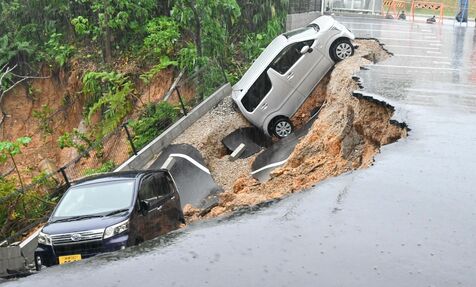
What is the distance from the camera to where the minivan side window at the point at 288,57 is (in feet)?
49.1

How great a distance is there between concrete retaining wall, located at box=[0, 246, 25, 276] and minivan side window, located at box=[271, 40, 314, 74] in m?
8.08

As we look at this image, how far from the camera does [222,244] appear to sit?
15.4 feet

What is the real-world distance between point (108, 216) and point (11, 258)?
8.91 feet

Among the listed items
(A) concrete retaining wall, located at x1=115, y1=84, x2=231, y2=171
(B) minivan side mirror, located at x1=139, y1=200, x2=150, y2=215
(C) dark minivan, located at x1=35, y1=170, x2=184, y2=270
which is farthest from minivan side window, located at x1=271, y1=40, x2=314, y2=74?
(B) minivan side mirror, located at x1=139, y1=200, x2=150, y2=215

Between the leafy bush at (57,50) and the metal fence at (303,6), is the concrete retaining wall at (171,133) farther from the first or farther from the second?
the metal fence at (303,6)

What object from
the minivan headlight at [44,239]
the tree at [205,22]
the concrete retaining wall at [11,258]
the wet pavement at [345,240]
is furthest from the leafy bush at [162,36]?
the wet pavement at [345,240]

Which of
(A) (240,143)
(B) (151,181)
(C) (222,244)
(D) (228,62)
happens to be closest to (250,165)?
(A) (240,143)

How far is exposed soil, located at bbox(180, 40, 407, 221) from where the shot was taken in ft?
27.4

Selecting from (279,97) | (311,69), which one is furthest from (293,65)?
(279,97)

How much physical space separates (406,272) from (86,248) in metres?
5.41

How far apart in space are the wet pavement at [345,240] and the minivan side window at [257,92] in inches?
310

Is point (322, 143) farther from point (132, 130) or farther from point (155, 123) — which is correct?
point (132, 130)

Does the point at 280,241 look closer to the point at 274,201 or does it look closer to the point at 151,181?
A: the point at 274,201

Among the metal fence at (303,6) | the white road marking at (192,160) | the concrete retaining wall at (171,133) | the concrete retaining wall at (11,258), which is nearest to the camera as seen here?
the concrete retaining wall at (11,258)
